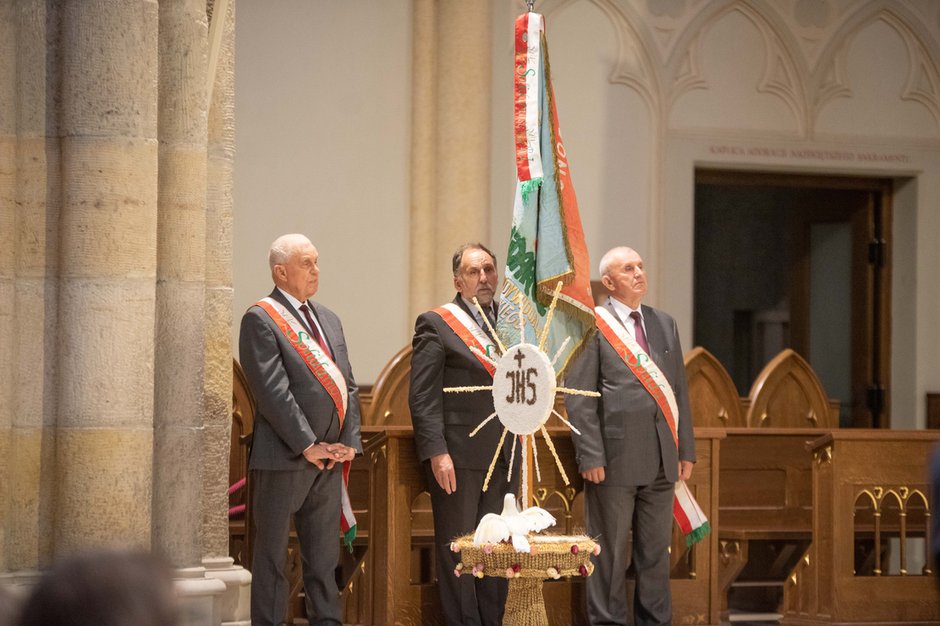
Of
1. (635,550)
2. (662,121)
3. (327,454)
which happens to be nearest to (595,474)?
(635,550)

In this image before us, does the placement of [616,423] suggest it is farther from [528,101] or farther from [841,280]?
[841,280]

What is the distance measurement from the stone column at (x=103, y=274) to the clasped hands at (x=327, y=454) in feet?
2.54

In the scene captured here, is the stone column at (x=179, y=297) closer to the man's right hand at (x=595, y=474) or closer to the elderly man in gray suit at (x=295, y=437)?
the elderly man in gray suit at (x=295, y=437)

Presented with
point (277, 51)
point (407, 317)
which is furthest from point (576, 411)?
point (277, 51)

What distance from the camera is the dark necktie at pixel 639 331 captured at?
19.7 feet

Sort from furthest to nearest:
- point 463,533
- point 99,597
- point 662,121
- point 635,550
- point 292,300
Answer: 1. point 662,121
2. point 635,550
3. point 463,533
4. point 292,300
5. point 99,597

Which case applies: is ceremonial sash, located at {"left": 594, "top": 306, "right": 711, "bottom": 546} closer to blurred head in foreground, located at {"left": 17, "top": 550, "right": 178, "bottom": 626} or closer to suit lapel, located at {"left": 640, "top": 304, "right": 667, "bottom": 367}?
suit lapel, located at {"left": 640, "top": 304, "right": 667, "bottom": 367}

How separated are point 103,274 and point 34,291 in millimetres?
222

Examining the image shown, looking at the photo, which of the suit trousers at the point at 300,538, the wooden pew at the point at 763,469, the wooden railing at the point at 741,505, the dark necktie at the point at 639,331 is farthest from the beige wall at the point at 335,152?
the suit trousers at the point at 300,538

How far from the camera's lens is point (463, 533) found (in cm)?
562

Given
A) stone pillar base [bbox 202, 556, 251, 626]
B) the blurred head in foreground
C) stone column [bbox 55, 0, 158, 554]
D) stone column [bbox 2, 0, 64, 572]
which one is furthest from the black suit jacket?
the blurred head in foreground

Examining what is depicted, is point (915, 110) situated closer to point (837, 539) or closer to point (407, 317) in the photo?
point (407, 317)

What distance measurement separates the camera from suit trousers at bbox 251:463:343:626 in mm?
5285

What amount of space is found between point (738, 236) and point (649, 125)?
11.9ft
